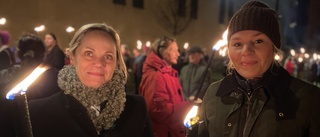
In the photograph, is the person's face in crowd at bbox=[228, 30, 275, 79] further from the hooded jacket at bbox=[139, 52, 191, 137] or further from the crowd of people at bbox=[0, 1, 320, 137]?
the hooded jacket at bbox=[139, 52, 191, 137]

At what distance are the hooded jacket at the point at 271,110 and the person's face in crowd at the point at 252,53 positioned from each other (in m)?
0.09

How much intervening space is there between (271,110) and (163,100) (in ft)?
7.90

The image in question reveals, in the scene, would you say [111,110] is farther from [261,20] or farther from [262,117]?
[261,20]

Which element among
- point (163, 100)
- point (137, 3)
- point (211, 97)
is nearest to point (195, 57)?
point (163, 100)

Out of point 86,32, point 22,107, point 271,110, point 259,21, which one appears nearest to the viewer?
point 22,107

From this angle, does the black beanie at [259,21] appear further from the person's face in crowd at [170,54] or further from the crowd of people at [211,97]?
the person's face in crowd at [170,54]

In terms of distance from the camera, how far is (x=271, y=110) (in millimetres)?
2127

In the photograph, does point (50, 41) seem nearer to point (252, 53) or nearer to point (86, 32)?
point (86, 32)

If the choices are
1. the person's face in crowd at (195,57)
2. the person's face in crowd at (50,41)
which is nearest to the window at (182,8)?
the person's face in crowd at (195,57)

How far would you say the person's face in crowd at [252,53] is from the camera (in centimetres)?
218

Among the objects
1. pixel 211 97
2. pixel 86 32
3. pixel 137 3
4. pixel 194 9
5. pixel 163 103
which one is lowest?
pixel 163 103

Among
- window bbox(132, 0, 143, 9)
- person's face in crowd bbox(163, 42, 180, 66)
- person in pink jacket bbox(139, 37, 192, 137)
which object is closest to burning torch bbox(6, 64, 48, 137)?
person in pink jacket bbox(139, 37, 192, 137)

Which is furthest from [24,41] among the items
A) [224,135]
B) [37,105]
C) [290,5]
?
[290,5]

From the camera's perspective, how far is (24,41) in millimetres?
4648
